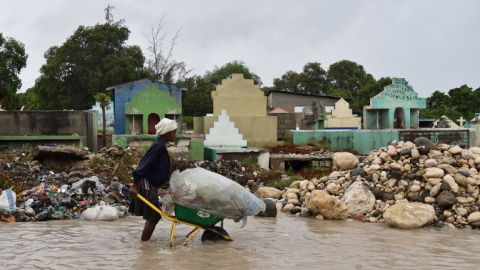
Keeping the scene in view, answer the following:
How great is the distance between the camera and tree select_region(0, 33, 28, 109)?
30.5 m

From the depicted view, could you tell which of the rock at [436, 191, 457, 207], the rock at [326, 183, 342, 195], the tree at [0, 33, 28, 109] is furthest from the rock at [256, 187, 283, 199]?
the tree at [0, 33, 28, 109]

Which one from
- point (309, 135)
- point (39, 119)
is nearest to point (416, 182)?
point (309, 135)

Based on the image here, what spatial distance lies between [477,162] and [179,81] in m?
32.1

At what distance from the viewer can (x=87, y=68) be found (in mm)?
37938

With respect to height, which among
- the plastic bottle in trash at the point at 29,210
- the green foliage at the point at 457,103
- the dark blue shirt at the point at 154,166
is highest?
the green foliage at the point at 457,103

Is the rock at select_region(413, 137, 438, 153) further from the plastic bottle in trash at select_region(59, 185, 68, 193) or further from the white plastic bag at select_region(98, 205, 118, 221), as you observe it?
the plastic bottle in trash at select_region(59, 185, 68, 193)

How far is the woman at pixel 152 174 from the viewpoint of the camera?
629cm

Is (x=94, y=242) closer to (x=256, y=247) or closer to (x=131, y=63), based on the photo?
(x=256, y=247)

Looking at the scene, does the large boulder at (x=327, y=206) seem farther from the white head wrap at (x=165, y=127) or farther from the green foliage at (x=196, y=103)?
the green foliage at (x=196, y=103)

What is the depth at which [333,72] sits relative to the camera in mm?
53500

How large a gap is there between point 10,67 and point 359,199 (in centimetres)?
2755

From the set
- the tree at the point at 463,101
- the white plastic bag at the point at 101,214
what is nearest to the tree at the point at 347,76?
the tree at the point at 463,101

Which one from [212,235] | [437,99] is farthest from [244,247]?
[437,99]

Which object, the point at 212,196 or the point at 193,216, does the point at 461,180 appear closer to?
the point at 212,196
